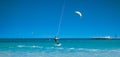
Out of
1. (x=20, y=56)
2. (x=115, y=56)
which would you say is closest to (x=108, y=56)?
(x=115, y=56)

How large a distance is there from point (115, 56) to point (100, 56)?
1206 millimetres

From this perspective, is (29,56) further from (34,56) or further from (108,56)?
(108,56)

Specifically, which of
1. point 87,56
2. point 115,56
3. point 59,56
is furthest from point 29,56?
point 115,56

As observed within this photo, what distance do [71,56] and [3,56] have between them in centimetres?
542

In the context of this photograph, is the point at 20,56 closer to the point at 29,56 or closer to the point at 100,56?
the point at 29,56

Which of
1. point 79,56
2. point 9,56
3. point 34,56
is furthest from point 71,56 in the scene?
point 9,56

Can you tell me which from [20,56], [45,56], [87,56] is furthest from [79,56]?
[20,56]

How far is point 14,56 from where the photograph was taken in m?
30.4

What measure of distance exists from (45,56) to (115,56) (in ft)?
18.5

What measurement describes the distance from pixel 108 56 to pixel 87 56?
66.6 inches

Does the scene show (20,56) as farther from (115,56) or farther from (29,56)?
(115,56)

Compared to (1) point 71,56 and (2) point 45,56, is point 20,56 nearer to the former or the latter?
(2) point 45,56

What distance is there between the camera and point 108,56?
30.9 m

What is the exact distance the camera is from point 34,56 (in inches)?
1211
